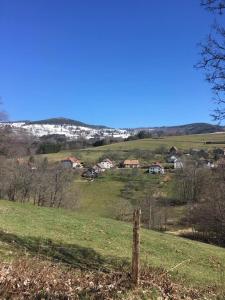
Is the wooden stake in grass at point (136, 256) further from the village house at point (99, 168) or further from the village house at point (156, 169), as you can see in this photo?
the village house at point (99, 168)

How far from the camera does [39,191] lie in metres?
70.8

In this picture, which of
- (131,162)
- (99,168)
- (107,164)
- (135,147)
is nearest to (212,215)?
(99,168)

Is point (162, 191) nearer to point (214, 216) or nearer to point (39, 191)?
point (39, 191)

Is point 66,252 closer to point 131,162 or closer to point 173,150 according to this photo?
point 131,162

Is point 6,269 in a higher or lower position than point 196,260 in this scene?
higher

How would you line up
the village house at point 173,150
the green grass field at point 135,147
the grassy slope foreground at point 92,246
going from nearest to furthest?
the grassy slope foreground at point 92,246
the green grass field at point 135,147
the village house at point 173,150

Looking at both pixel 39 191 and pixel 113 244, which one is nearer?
pixel 113 244

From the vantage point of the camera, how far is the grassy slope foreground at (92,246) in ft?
50.2

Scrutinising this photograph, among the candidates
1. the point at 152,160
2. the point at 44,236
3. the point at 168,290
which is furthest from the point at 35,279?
the point at 152,160

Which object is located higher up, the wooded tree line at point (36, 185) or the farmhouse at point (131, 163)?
the farmhouse at point (131, 163)

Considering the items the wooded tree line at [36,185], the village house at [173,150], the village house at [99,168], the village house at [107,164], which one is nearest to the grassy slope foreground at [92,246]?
the wooded tree line at [36,185]

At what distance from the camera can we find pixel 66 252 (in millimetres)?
16188

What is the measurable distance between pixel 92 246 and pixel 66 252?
3028mm

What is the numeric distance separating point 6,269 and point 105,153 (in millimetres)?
150240
